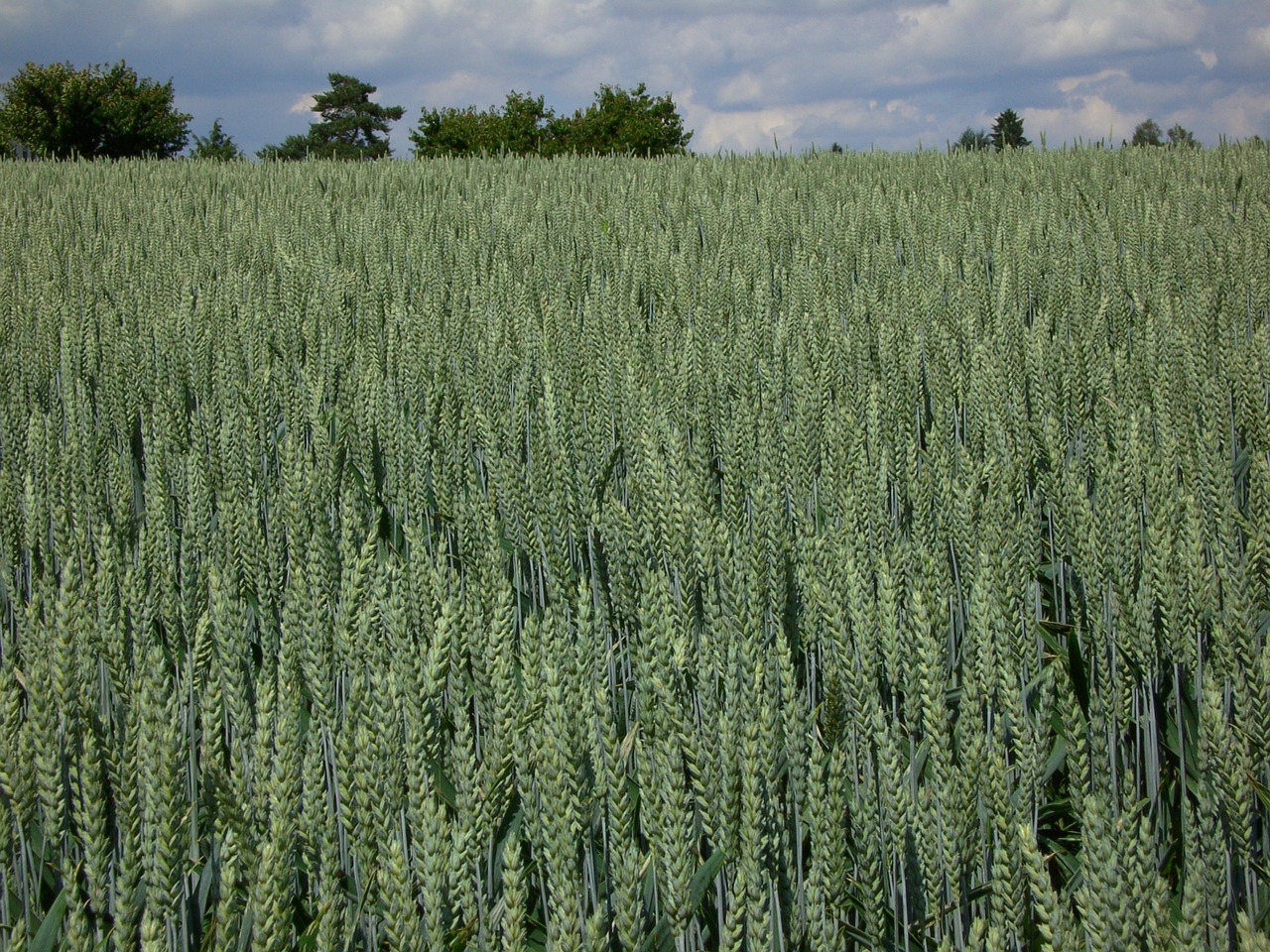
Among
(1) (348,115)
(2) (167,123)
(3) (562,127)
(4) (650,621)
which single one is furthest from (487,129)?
(1) (348,115)

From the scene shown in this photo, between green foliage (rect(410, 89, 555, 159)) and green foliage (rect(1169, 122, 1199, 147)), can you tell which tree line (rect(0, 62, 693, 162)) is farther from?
green foliage (rect(1169, 122, 1199, 147))

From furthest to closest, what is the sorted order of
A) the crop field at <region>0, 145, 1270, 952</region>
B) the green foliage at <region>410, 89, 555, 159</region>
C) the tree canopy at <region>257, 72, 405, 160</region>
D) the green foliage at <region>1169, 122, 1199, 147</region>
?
the tree canopy at <region>257, 72, 405, 160</region> < the green foliage at <region>410, 89, 555, 159</region> < the green foliage at <region>1169, 122, 1199, 147</region> < the crop field at <region>0, 145, 1270, 952</region>

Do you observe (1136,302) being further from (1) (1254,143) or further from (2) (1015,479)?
(1) (1254,143)

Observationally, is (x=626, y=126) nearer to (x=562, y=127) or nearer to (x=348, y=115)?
(x=562, y=127)

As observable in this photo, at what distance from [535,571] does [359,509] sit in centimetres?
36

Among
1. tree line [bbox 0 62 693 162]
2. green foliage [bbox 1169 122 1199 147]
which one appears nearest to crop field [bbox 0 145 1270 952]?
green foliage [bbox 1169 122 1199 147]

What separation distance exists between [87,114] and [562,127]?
12543 mm

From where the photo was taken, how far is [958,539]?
59.8 inches

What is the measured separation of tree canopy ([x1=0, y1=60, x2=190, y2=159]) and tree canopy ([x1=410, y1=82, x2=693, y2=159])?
7026mm

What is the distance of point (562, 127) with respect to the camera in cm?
2134

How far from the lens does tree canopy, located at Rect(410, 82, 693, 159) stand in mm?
20672

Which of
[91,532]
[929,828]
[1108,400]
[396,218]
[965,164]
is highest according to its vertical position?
[965,164]

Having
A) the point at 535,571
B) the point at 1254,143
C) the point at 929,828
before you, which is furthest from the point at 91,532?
the point at 1254,143

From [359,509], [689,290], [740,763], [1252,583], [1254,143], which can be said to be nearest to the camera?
[740,763]
